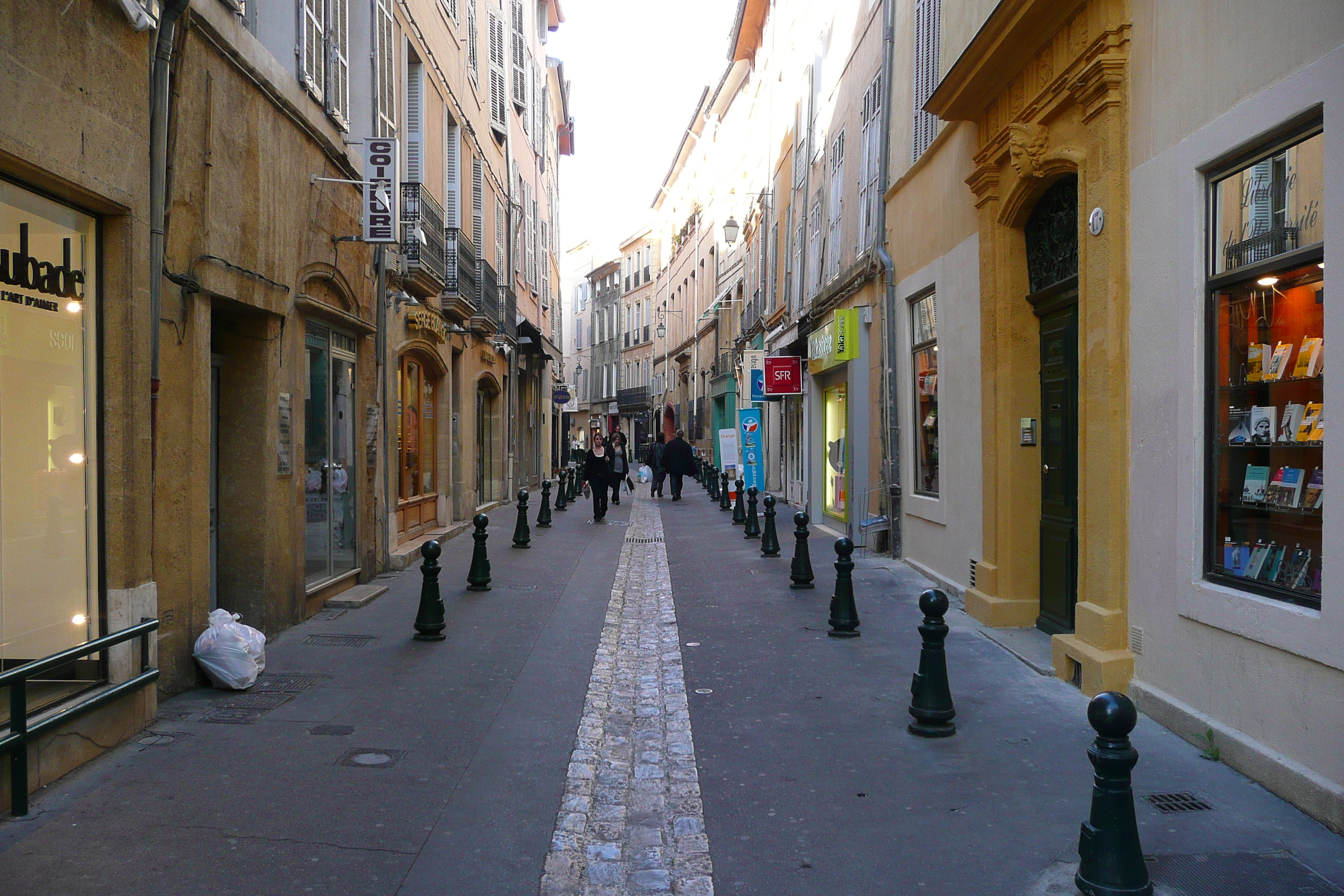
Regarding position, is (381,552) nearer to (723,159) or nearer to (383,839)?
(383,839)

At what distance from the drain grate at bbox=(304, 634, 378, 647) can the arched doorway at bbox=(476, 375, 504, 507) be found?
11.4 metres

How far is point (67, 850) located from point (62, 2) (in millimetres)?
3878

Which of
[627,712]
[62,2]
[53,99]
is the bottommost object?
[627,712]

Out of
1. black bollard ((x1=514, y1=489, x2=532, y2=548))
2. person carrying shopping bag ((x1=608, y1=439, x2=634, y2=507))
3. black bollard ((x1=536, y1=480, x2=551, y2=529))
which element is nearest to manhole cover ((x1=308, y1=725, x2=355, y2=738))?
black bollard ((x1=514, y1=489, x2=532, y2=548))

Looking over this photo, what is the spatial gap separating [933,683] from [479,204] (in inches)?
583

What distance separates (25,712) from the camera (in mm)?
4324

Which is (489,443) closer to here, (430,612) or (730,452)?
(730,452)

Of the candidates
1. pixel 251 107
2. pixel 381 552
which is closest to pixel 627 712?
pixel 251 107

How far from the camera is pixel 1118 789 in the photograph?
3430 mm

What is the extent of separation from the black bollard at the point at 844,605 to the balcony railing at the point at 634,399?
45901 mm

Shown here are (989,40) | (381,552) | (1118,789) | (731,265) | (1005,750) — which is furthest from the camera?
(731,265)

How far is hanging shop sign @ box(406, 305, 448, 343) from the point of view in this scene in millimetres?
12953

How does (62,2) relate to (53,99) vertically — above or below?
above

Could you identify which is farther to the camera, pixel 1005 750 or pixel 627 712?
pixel 627 712
